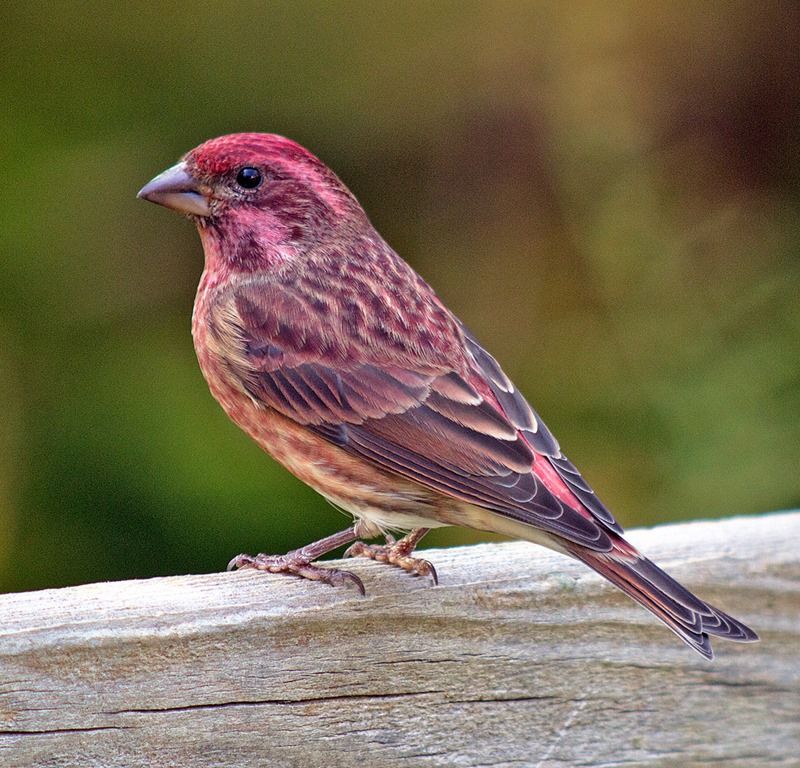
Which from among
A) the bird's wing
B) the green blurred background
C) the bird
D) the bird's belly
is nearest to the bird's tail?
the bird

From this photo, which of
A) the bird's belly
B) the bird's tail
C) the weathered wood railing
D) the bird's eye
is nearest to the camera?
the weathered wood railing

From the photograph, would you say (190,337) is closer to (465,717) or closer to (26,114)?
(26,114)

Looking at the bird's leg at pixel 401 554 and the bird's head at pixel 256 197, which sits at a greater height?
the bird's head at pixel 256 197

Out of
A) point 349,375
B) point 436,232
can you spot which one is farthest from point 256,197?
point 436,232

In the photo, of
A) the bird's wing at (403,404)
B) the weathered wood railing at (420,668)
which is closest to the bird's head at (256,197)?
the bird's wing at (403,404)

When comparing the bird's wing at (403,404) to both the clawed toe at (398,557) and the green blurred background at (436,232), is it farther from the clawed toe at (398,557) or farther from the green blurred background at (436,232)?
the green blurred background at (436,232)

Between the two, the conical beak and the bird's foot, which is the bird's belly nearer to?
the bird's foot

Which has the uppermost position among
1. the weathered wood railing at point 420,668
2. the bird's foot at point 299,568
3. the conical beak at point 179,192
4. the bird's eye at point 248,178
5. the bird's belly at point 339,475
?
the bird's eye at point 248,178
